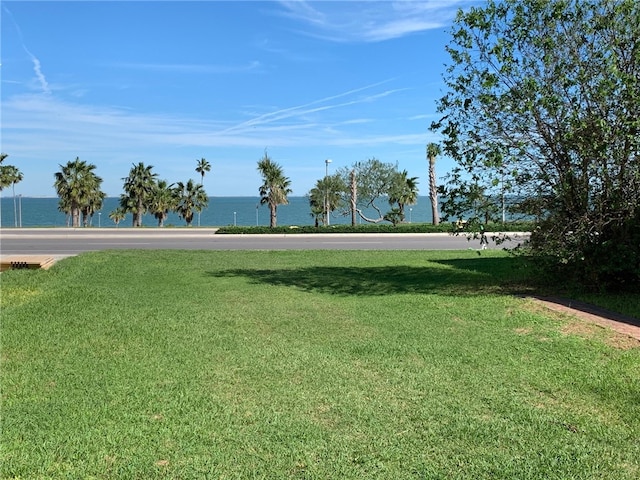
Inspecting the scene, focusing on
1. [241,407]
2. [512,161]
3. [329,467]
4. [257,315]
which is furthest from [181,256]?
[329,467]

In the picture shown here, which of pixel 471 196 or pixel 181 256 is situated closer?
pixel 471 196

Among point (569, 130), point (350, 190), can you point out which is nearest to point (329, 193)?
point (350, 190)

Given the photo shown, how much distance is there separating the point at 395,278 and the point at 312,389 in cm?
749

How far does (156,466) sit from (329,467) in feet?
3.47

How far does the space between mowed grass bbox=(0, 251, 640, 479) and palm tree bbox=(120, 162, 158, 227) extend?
43123mm

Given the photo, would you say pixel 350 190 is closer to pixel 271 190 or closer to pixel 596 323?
pixel 271 190

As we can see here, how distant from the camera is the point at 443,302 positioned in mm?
8773

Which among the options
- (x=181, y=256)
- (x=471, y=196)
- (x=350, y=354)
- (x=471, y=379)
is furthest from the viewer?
(x=181, y=256)

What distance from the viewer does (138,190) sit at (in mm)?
50750

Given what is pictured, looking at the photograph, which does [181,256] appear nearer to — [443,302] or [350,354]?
[443,302]

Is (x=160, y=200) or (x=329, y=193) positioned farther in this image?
(x=160, y=200)

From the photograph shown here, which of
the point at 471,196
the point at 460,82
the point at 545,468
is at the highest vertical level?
the point at 460,82

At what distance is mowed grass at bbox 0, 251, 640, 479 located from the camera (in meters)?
3.35

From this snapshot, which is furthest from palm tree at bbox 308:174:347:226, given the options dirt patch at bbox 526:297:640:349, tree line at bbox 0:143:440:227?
dirt patch at bbox 526:297:640:349
